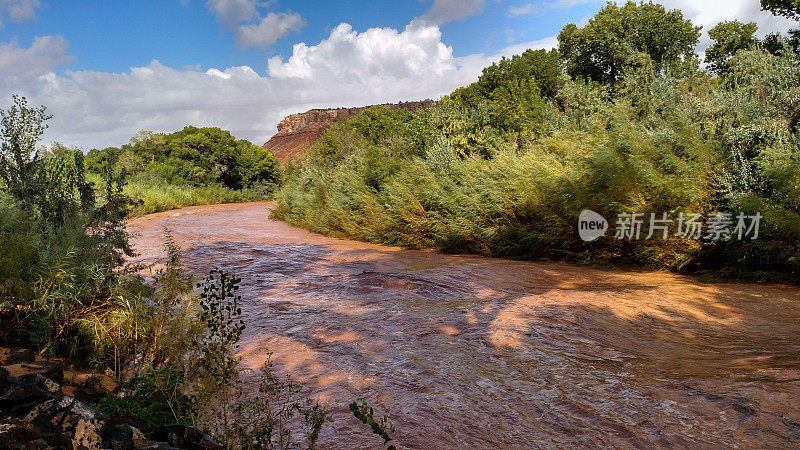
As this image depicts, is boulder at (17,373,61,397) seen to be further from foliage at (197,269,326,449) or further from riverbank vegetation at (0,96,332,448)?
foliage at (197,269,326,449)

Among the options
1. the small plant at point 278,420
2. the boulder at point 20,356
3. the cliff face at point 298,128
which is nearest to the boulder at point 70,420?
the small plant at point 278,420

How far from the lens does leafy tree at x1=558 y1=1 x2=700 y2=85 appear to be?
3238cm

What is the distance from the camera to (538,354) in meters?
4.52

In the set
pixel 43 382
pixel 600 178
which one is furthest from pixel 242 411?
pixel 600 178

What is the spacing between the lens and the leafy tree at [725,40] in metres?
32.7

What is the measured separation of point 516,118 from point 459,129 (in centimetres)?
204

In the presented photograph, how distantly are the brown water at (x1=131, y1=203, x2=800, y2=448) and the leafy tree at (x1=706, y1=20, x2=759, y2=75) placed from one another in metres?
32.6

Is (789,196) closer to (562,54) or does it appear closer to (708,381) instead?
(708,381)

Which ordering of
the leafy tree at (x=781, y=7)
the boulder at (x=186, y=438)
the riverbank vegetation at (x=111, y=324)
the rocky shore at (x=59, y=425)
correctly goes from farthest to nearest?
1. the leafy tree at (x=781, y=7)
2. the riverbank vegetation at (x=111, y=324)
3. the boulder at (x=186, y=438)
4. the rocky shore at (x=59, y=425)

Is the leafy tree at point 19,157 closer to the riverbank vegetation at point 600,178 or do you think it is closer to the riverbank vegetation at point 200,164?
the riverbank vegetation at point 600,178

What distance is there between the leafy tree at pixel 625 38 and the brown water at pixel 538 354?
93.7 ft

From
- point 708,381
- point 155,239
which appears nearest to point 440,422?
point 708,381

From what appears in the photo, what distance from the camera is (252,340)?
16.6ft
